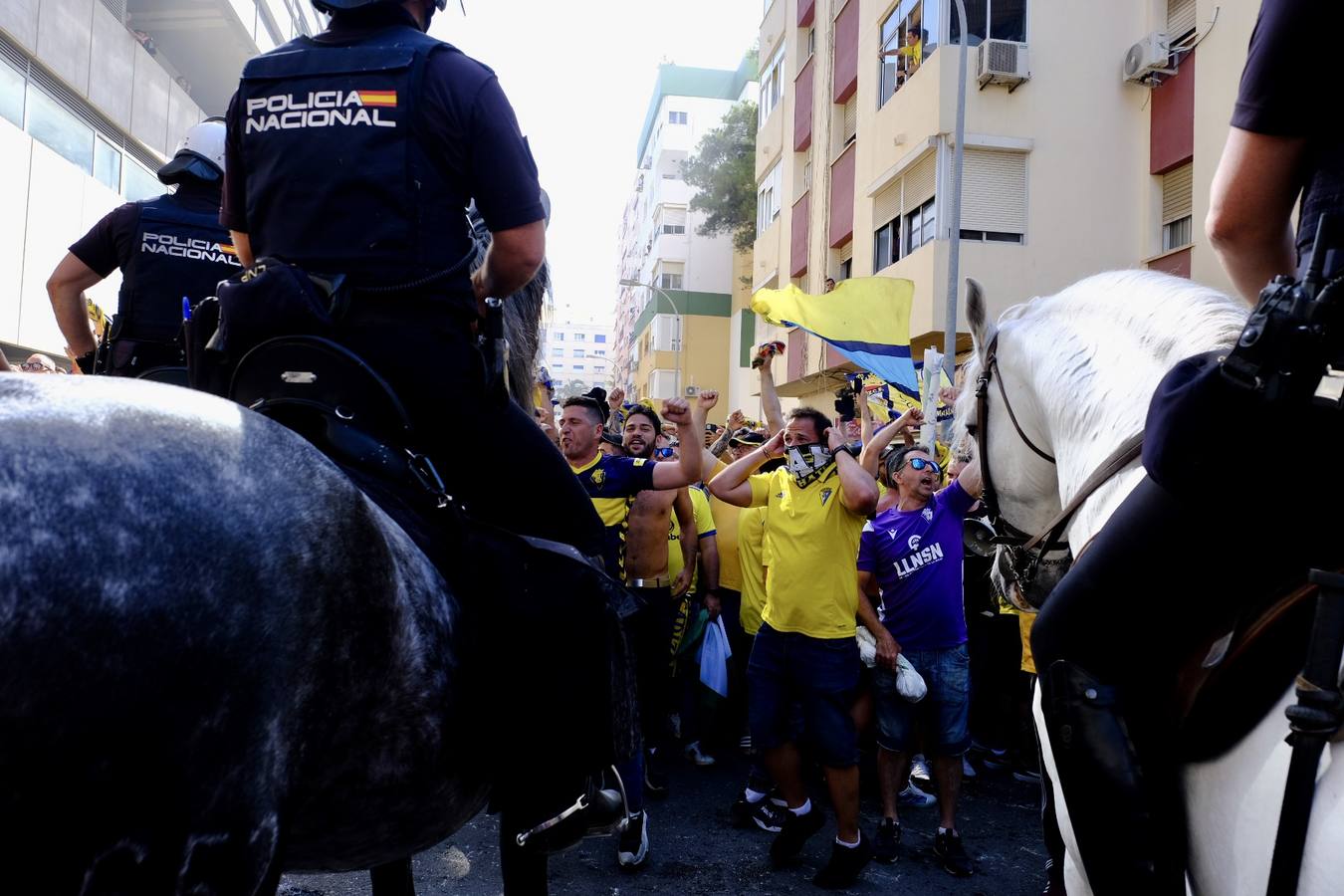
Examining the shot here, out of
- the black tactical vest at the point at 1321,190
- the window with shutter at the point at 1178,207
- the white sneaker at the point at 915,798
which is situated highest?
the window with shutter at the point at 1178,207

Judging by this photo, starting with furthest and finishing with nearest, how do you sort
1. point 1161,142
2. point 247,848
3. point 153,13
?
point 153,13, point 1161,142, point 247,848

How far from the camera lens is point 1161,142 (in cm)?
1702

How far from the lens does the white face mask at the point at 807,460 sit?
6121 millimetres

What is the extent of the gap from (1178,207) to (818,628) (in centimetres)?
1472

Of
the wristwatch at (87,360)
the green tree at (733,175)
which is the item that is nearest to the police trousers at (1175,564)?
the wristwatch at (87,360)

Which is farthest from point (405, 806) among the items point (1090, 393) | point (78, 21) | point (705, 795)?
point (78, 21)

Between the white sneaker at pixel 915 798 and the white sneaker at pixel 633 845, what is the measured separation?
207cm

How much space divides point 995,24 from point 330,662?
19684 mm

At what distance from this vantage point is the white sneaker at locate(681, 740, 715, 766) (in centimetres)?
764

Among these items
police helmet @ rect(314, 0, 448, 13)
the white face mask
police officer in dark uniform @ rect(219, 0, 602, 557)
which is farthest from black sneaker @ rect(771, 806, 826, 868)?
police helmet @ rect(314, 0, 448, 13)

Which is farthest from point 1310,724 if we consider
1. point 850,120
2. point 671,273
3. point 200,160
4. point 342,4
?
point 671,273

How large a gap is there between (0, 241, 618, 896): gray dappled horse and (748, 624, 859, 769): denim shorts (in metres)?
4.10

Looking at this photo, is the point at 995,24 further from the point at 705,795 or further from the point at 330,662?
the point at 330,662

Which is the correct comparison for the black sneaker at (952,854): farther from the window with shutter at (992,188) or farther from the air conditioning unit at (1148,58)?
the air conditioning unit at (1148,58)
